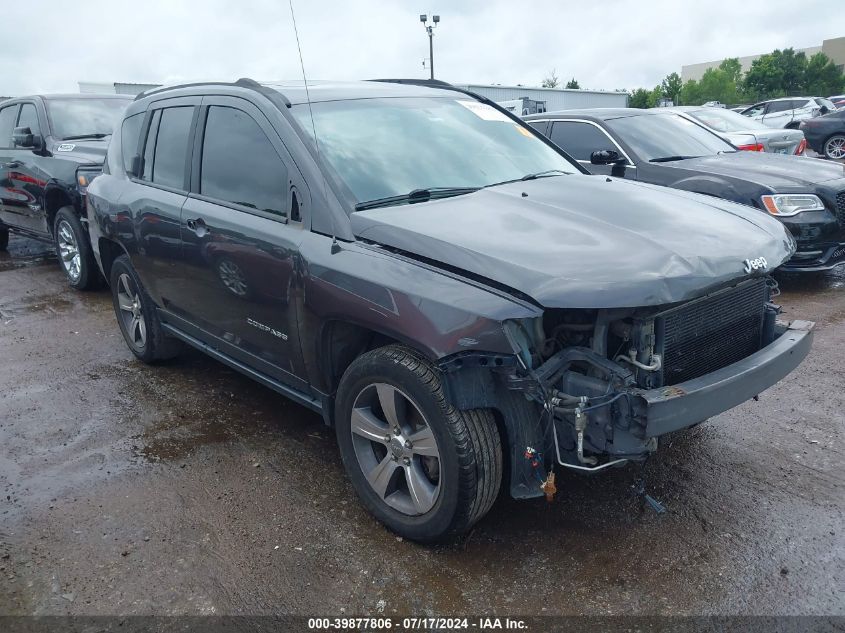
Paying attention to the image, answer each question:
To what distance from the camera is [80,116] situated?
26.2ft

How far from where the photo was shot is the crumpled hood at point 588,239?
7.99 ft

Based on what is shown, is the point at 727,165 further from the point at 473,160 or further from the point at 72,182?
the point at 72,182

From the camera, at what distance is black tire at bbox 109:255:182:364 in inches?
190

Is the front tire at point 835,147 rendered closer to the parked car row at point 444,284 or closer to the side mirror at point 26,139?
the parked car row at point 444,284

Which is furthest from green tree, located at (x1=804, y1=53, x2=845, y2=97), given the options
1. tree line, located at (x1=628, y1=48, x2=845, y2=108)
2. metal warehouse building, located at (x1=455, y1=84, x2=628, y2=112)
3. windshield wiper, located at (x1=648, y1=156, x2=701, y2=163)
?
windshield wiper, located at (x1=648, y1=156, x2=701, y2=163)

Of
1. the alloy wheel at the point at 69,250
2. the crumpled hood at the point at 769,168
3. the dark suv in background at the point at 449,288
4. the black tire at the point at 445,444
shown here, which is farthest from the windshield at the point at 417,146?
the alloy wheel at the point at 69,250

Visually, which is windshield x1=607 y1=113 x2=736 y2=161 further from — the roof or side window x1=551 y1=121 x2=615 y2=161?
the roof

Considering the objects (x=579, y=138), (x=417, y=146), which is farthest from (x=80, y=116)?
(x=417, y=146)

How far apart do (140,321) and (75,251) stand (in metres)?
2.80

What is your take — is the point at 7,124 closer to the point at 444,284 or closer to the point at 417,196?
the point at 417,196

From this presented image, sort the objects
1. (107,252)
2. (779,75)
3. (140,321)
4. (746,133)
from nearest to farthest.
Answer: (140,321) → (107,252) → (746,133) → (779,75)

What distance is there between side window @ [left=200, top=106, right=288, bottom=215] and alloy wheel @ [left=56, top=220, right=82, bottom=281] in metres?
4.05

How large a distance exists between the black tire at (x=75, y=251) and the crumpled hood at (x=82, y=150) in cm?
55

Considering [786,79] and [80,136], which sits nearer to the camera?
[80,136]
